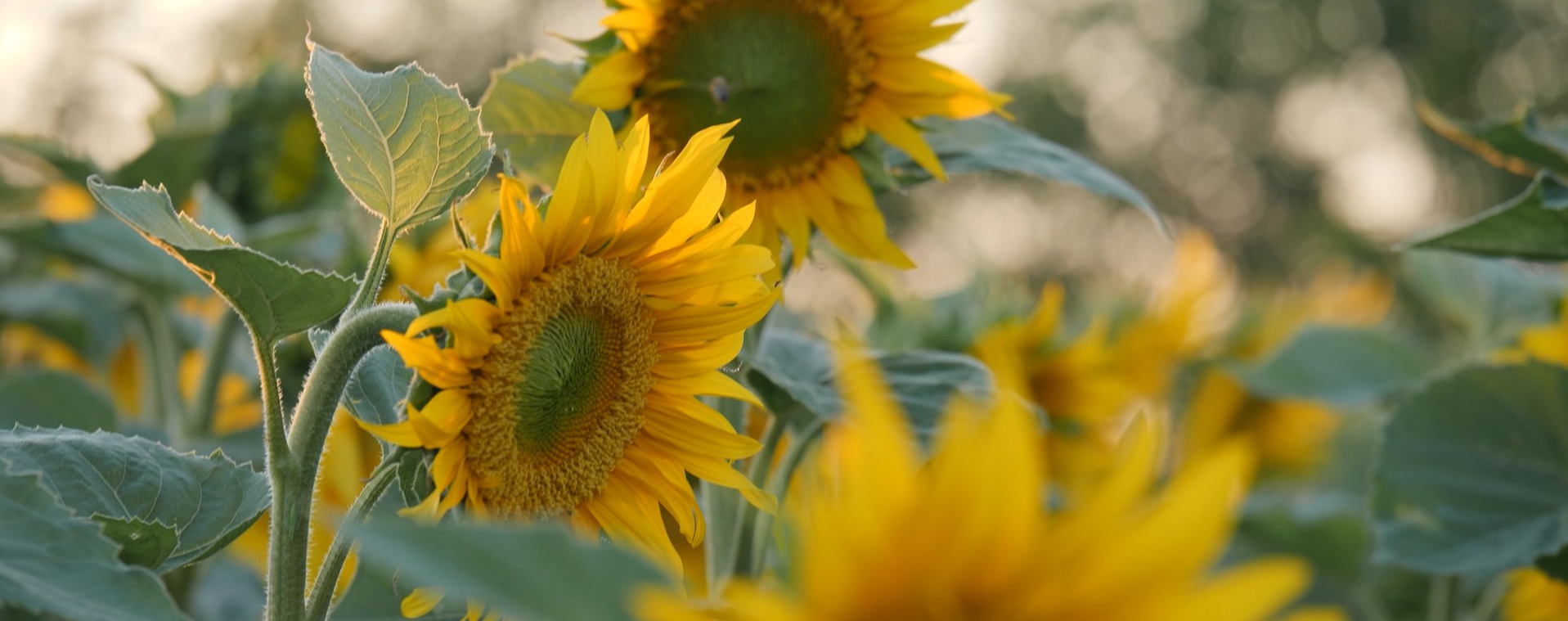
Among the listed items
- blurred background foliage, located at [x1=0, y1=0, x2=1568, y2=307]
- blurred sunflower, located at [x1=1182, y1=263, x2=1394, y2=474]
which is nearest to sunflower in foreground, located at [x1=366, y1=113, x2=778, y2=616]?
blurred sunflower, located at [x1=1182, y1=263, x2=1394, y2=474]

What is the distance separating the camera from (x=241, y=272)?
0.51 meters

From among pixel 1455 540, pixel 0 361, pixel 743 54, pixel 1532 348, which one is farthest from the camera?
pixel 0 361

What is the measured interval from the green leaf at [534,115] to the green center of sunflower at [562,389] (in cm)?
13

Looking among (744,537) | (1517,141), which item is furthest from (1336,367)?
(744,537)

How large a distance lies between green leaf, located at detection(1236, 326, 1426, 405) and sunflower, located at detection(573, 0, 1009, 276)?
2.36 feet

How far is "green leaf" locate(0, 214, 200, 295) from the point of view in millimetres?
1033

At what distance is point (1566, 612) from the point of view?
0.94m

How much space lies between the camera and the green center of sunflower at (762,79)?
2.50 ft

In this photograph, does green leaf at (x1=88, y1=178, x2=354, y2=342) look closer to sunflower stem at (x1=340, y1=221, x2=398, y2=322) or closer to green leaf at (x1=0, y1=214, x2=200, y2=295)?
sunflower stem at (x1=340, y1=221, x2=398, y2=322)

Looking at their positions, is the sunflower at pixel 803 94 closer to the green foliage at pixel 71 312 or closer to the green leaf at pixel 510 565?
the green leaf at pixel 510 565

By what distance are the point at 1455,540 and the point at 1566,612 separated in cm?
13

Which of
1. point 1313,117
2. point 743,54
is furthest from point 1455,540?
point 1313,117

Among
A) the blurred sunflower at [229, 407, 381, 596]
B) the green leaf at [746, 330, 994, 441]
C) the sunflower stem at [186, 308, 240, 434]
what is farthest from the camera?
the sunflower stem at [186, 308, 240, 434]

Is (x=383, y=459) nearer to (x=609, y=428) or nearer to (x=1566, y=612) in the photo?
(x=609, y=428)
